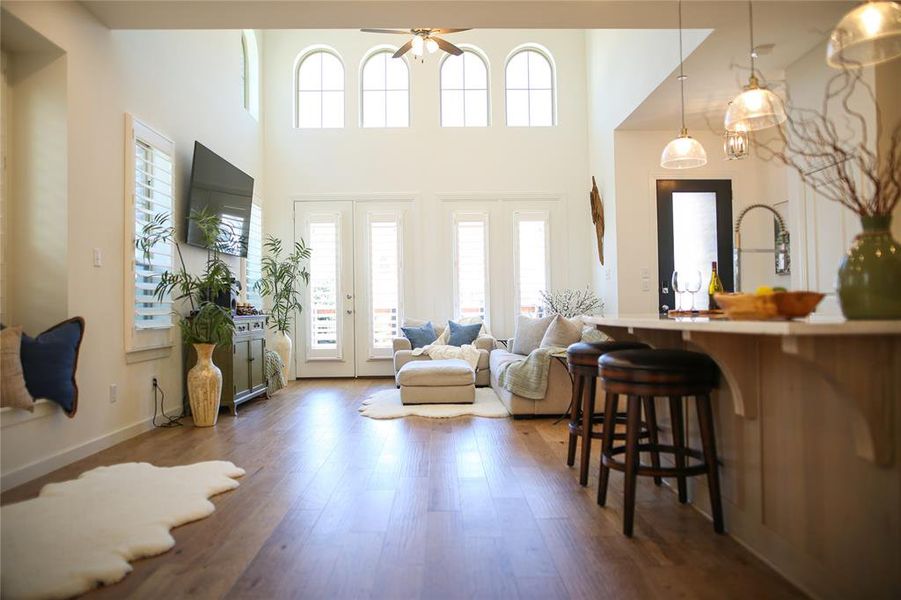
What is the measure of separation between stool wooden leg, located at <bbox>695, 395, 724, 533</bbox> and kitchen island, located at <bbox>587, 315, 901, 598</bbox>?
51 millimetres

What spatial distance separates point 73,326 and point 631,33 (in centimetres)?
551

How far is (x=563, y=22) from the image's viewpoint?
3982mm

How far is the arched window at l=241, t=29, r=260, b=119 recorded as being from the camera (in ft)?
22.9

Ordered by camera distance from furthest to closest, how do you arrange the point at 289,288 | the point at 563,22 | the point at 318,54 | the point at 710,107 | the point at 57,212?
the point at 318,54, the point at 289,288, the point at 710,107, the point at 563,22, the point at 57,212

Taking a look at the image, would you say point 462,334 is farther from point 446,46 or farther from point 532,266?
point 446,46

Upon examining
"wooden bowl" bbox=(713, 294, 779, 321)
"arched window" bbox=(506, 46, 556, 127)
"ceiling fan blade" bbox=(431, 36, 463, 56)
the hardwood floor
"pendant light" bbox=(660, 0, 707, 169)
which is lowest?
the hardwood floor

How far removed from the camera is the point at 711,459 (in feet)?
7.45

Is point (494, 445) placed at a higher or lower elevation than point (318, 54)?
lower

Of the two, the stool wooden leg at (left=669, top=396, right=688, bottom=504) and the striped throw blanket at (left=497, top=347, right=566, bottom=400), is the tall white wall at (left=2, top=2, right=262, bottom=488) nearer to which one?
the striped throw blanket at (left=497, top=347, right=566, bottom=400)

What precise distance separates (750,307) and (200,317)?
4.02 meters

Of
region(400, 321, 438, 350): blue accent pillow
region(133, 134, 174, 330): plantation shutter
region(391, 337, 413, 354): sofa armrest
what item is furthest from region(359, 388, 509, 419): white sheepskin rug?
region(133, 134, 174, 330): plantation shutter

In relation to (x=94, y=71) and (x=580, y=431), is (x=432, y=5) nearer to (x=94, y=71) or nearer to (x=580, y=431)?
(x=94, y=71)

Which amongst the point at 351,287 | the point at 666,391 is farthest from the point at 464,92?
the point at 666,391

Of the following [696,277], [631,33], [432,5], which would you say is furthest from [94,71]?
[631,33]
